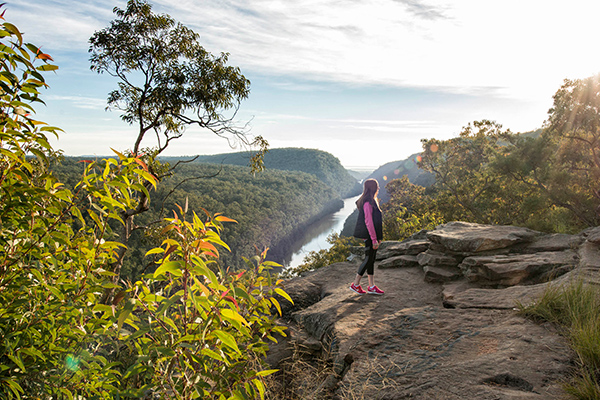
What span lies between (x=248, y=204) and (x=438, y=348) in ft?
221

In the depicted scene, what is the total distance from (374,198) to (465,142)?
2596 centimetres

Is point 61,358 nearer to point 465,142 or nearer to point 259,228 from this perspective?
point 465,142

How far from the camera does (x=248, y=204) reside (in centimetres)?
6938

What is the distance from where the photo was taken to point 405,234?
16.2m

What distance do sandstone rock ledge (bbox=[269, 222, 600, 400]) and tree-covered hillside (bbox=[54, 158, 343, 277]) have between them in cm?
3436

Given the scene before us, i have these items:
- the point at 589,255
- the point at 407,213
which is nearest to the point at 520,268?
the point at 589,255

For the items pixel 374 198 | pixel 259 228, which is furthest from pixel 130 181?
pixel 259 228

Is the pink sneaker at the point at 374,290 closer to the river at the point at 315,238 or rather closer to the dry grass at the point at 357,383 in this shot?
the dry grass at the point at 357,383

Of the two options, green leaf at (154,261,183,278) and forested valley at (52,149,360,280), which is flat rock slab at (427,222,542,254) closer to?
green leaf at (154,261,183,278)

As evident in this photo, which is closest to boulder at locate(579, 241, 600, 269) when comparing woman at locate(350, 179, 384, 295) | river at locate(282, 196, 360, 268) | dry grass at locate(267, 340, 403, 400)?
woman at locate(350, 179, 384, 295)

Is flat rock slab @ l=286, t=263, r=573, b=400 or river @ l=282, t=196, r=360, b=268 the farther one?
river @ l=282, t=196, r=360, b=268

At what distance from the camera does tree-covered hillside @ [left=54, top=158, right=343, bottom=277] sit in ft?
159

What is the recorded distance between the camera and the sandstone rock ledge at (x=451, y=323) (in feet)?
8.71

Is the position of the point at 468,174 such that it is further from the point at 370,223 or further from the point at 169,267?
the point at 169,267
